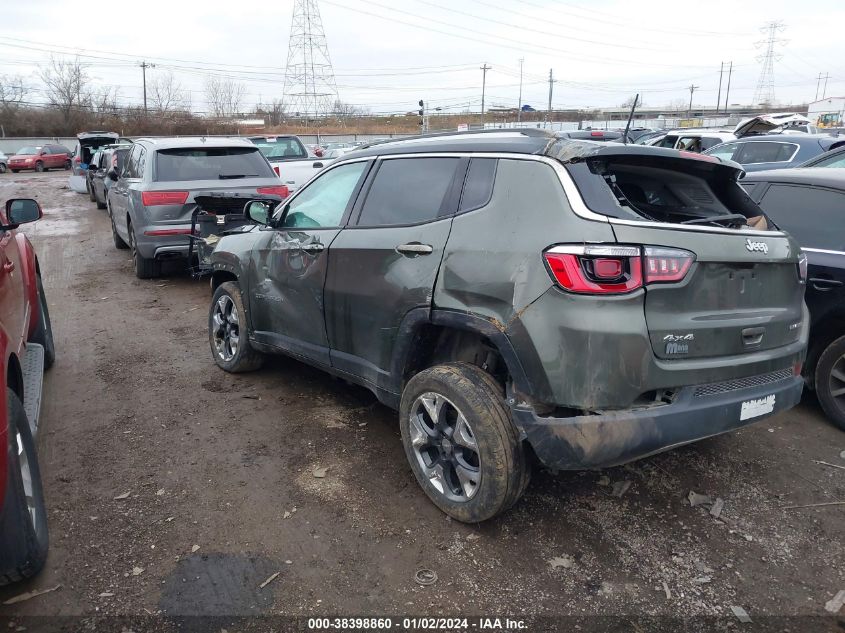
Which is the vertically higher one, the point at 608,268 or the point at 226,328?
the point at 608,268

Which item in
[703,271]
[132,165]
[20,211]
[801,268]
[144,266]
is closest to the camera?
[703,271]

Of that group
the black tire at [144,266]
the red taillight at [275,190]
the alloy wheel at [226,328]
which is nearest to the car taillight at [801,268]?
the alloy wheel at [226,328]

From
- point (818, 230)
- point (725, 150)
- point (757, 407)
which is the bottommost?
point (757, 407)

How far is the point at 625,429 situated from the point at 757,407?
0.82m

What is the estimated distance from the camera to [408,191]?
3588mm

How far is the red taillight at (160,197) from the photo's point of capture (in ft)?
26.2

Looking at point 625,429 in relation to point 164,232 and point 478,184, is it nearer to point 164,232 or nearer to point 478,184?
point 478,184

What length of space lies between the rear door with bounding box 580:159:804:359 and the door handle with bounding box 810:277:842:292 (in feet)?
3.65

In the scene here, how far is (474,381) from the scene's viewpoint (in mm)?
3041

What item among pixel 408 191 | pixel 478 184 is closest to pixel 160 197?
pixel 408 191

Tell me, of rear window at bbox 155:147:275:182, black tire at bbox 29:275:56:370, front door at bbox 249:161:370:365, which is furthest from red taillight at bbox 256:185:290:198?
front door at bbox 249:161:370:365

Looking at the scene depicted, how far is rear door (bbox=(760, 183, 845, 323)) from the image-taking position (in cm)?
420

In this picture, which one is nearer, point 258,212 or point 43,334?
point 258,212

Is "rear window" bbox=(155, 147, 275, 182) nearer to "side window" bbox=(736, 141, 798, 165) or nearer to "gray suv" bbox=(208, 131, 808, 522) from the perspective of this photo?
"gray suv" bbox=(208, 131, 808, 522)
